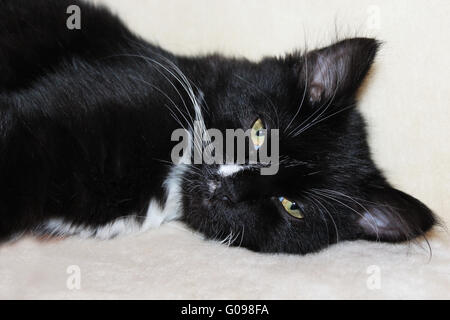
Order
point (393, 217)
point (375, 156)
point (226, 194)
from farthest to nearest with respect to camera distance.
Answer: point (375, 156)
point (393, 217)
point (226, 194)

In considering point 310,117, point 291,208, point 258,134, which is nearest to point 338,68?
point 310,117

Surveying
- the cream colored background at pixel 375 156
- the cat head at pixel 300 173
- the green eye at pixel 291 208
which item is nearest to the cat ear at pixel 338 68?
the cat head at pixel 300 173

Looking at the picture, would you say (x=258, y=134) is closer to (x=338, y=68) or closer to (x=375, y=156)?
(x=338, y=68)

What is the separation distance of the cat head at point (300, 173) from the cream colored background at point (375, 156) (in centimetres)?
8

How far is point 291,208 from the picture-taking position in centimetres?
171

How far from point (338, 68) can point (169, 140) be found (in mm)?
633

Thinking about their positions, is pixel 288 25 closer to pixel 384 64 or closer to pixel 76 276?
pixel 384 64

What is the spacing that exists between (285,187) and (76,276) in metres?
0.69

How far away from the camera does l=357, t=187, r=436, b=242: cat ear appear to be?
5.57 feet

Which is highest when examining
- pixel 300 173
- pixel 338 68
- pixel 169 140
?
pixel 338 68

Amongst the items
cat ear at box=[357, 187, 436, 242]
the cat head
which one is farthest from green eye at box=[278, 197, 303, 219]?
cat ear at box=[357, 187, 436, 242]

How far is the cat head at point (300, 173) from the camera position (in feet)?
5.50

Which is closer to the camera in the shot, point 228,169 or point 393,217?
point 228,169

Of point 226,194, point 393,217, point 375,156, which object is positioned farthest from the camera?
point 375,156
